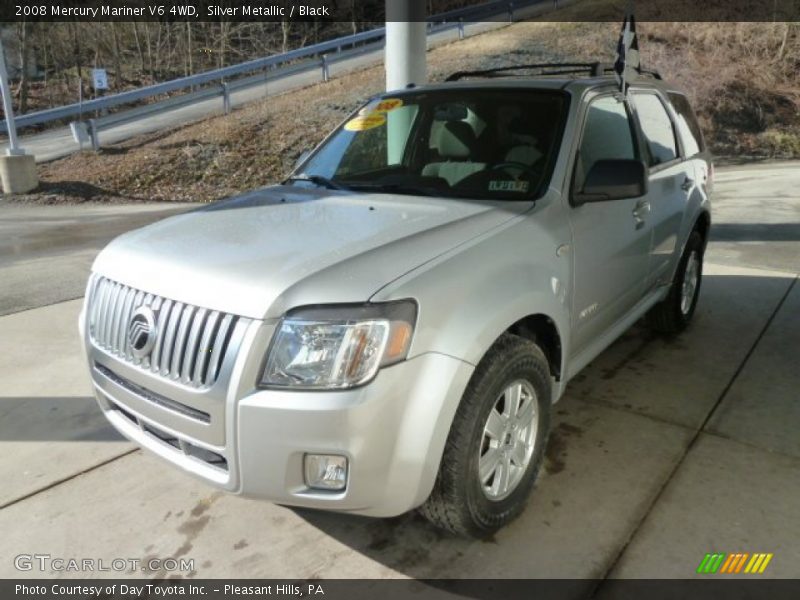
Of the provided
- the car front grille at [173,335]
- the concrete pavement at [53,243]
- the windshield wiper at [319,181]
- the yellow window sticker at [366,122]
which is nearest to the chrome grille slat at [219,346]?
the car front grille at [173,335]

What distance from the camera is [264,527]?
2850mm

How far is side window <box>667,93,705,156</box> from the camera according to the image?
189 inches

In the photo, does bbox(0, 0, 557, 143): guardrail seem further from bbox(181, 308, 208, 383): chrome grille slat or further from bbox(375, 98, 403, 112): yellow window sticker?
bbox(181, 308, 208, 383): chrome grille slat

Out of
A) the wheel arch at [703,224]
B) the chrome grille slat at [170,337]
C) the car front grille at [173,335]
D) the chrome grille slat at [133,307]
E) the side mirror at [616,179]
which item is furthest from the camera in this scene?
the wheel arch at [703,224]

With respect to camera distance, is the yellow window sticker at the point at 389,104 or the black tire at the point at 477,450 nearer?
the black tire at the point at 477,450

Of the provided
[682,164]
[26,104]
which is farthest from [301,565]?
[26,104]

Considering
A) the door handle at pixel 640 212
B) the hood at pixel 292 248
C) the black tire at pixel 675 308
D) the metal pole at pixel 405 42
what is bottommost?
the black tire at pixel 675 308

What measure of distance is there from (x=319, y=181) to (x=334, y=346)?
1.74 metres

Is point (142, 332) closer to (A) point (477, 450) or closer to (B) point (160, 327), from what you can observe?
(B) point (160, 327)

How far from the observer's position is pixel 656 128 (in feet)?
14.2

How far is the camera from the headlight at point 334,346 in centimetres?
218

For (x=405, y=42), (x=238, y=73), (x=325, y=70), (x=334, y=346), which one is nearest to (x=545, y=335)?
(x=334, y=346)

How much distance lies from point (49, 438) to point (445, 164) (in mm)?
2555

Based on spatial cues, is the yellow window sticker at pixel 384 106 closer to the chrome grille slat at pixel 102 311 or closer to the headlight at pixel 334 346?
the chrome grille slat at pixel 102 311
